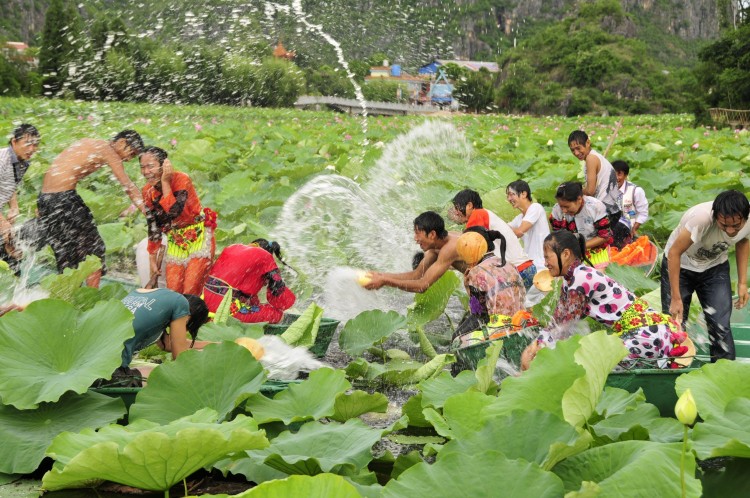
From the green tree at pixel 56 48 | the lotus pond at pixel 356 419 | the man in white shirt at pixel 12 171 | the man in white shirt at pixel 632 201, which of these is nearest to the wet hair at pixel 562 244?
the lotus pond at pixel 356 419

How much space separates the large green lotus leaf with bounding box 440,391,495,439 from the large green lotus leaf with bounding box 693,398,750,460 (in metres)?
0.58

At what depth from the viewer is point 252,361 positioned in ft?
8.60

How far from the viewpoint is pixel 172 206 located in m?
4.42

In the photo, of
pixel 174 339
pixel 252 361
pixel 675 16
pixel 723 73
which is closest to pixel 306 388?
pixel 252 361

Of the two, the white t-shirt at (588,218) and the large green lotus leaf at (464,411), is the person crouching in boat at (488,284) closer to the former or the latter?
the white t-shirt at (588,218)

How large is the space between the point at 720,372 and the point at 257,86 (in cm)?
2468

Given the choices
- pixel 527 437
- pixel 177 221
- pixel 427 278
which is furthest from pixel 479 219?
pixel 527 437

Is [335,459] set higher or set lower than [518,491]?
lower

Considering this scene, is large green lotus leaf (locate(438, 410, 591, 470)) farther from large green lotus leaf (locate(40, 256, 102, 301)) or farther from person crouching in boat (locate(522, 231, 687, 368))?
large green lotus leaf (locate(40, 256, 102, 301))

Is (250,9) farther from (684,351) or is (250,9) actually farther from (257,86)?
(684,351)

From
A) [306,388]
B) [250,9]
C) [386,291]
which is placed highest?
[250,9]

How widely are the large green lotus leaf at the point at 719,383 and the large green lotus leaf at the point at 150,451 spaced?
1076 mm

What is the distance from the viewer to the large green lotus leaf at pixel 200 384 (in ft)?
8.21

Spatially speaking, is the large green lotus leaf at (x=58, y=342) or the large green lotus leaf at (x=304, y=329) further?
the large green lotus leaf at (x=304, y=329)
